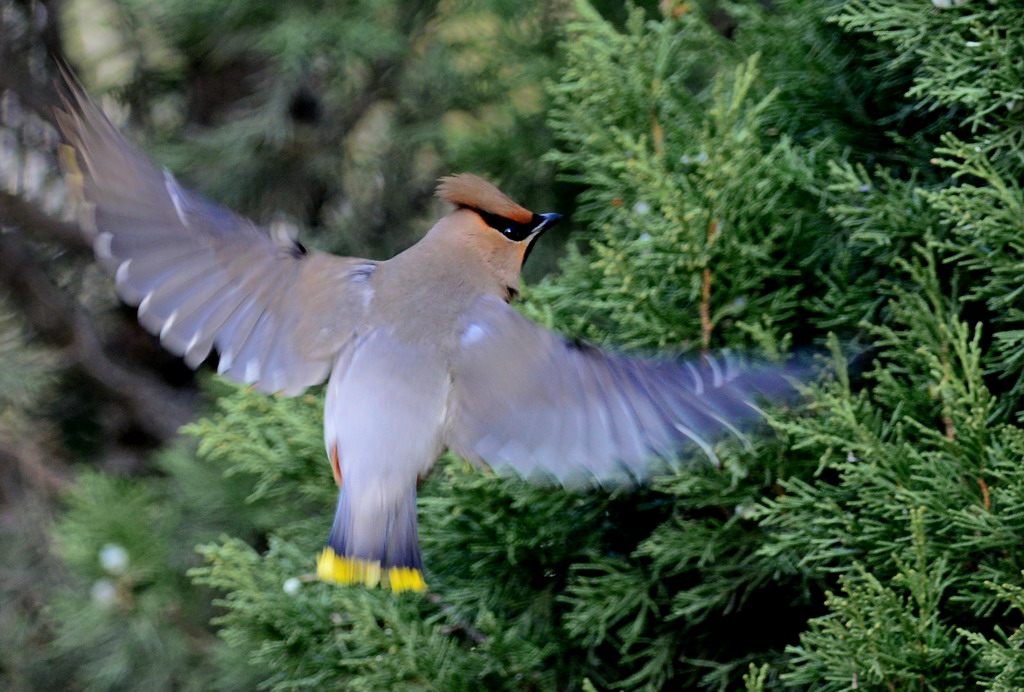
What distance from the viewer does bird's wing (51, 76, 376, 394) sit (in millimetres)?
1955

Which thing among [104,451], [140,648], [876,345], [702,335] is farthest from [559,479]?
[104,451]

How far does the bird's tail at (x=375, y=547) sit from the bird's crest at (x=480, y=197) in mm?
517

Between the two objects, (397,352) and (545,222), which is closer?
(397,352)

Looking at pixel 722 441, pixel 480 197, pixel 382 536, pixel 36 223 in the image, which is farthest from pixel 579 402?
pixel 36 223

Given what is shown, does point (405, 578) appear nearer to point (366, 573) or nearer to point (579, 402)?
point (366, 573)

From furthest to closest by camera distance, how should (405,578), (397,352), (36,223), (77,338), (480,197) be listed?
(77,338), (36,223), (480,197), (397,352), (405,578)

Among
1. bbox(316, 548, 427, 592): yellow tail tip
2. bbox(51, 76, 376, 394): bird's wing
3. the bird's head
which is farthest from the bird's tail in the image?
the bird's head

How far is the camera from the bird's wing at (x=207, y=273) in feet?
6.41

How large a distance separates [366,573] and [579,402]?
0.38m

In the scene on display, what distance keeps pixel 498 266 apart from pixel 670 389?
49cm

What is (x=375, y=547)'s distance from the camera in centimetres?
176

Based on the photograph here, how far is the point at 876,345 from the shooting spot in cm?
178

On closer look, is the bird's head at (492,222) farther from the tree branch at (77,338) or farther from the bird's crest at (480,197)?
the tree branch at (77,338)

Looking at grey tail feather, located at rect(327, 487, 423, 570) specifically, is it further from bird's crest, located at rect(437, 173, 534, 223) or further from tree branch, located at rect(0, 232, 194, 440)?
tree branch, located at rect(0, 232, 194, 440)
